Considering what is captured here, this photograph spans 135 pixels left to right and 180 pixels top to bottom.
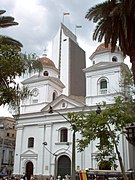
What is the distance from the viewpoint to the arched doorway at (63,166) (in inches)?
1506

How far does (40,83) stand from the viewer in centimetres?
4431

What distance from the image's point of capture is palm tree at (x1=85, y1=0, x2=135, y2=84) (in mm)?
16500

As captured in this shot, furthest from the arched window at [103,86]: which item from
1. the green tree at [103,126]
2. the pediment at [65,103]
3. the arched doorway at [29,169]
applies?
the green tree at [103,126]

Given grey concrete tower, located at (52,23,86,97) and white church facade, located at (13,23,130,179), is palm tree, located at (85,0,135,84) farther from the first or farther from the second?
grey concrete tower, located at (52,23,86,97)

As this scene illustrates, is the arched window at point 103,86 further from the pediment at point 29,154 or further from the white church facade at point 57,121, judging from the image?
the pediment at point 29,154

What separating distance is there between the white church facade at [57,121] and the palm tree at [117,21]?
1842cm

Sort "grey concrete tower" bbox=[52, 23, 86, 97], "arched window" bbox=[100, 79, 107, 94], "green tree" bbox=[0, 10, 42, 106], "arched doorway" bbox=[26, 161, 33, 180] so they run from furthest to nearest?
"grey concrete tower" bbox=[52, 23, 86, 97] → "arched doorway" bbox=[26, 161, 33, 180] → "arched window" bbox=[100, 79, 107, 94] → "green tree" bbox=[0, 10, 42, 106]

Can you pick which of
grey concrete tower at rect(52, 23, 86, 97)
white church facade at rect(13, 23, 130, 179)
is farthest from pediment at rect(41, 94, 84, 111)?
grey concrete tower at rect(52, 23, 86, 97)

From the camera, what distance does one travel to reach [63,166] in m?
38.6

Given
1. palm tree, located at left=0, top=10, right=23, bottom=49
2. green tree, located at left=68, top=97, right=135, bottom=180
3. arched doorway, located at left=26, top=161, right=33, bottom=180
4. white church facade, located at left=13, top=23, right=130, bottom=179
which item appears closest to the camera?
green tree, located at left=68, top=97, right=135, bottom=180

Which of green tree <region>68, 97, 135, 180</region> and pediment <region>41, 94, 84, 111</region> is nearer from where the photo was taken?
green tree <region>68, 97, 135, 180</region>

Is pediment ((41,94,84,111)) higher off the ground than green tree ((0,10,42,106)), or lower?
higher

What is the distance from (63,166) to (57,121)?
5974mm

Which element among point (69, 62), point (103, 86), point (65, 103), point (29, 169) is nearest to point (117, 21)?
point (103, 86)
